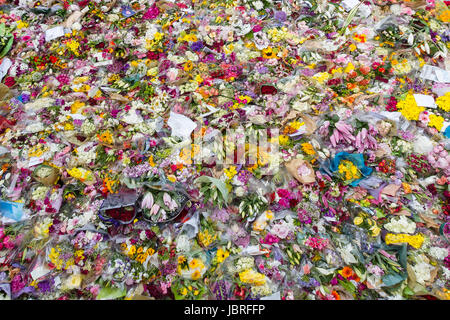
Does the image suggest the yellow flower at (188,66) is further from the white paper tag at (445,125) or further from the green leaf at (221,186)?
the white paper tag at (445,125)

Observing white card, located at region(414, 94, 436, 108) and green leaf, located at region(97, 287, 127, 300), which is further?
white card, located at region(414, 94, 436, 108)

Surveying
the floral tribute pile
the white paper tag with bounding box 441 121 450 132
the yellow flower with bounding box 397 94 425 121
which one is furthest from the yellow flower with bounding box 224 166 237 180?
the white paper tag with bounding box 441 121 450 132

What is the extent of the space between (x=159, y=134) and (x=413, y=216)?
8.13ft

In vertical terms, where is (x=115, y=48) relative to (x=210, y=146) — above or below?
above

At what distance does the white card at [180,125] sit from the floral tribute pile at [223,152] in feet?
0.06

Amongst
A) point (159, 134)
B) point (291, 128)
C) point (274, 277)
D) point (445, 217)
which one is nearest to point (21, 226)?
point (159, 134)

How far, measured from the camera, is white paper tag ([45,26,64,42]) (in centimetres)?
387

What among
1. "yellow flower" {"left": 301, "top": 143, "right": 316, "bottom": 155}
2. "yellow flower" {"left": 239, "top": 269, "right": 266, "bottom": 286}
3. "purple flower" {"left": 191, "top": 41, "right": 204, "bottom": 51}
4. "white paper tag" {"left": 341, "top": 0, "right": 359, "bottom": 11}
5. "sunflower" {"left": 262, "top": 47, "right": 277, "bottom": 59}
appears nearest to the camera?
"yellow flower" {"left": 239, "top": 269, "right": 266, "bottom": 286}

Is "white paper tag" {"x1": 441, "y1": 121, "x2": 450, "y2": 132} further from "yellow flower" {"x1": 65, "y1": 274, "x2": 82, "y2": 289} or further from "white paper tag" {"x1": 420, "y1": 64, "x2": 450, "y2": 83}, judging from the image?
"yellow flower" {"x1": 65, "y1": 274, "x2": 82, "y2": 289}

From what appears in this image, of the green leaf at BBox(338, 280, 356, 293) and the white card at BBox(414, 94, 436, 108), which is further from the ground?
the white card at BBox(414, 94, 436, 108)

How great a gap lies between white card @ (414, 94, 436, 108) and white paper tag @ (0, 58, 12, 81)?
4.91 metres

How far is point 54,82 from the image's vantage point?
348cm
